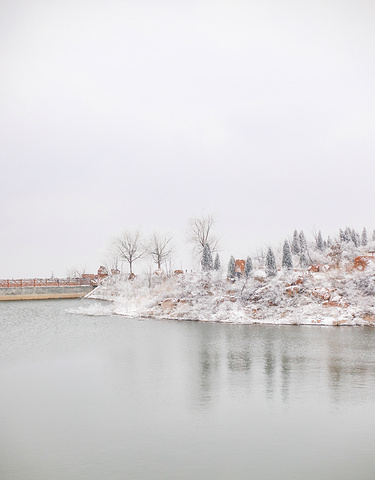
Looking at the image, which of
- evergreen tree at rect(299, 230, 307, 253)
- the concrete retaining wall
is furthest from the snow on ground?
the concrete retaining wall

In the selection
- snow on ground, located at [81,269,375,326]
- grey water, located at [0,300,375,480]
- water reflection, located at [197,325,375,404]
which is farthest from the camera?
snow on ground, located at [81,269,375,326]

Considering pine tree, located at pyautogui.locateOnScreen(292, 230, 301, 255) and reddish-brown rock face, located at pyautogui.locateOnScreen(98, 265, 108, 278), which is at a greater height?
pine tree, located at pyautogui.locateOnScreen(292, 230, 301, 255)

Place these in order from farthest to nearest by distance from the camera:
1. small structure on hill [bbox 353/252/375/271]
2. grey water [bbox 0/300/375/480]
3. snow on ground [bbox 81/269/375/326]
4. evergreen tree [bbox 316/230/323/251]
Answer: evergreen tree [bbox 316/230/323/251] < small structure on hill [bbox 353/252/375/271] < snow on ground [bbox 81/269/375/326] < grey water [bbox 0/300/375/480]

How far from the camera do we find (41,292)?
315 ft

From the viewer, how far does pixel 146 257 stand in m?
103

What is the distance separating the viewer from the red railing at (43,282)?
93312mm

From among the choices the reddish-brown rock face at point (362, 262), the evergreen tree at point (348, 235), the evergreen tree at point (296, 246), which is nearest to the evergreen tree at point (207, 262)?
the reddish-brown rock face at point (362, 262)

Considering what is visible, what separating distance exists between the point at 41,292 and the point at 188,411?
86.2 meters

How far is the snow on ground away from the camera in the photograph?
4806cm

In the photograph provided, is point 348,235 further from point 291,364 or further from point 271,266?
point 291,364

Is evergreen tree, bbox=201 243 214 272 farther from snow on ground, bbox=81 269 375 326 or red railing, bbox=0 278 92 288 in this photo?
red railing, bbox=0 278 92 288

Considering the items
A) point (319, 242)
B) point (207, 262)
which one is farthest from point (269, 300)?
point (319, 242)

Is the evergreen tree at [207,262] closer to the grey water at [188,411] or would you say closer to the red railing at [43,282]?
the grey water at [188,411]

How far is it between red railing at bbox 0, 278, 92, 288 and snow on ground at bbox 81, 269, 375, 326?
40.3 m
